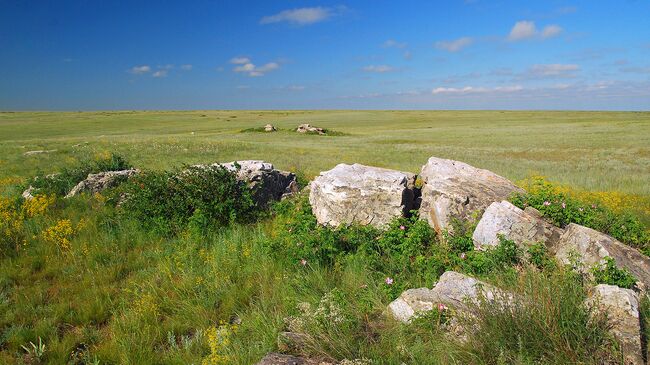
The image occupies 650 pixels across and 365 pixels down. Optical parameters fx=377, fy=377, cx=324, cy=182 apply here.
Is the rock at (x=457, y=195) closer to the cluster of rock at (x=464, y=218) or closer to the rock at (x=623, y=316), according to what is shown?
the cluster of rock at (x=464, y=218)

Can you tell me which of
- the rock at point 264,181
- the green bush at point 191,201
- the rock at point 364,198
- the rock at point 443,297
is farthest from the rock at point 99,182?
the rock at point 443,297

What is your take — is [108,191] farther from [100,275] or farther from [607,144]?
[607,144]

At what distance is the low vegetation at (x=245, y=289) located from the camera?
11.0 feet

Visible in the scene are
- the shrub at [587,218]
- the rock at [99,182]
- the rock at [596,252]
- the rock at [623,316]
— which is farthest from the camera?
the rock at [99,182]

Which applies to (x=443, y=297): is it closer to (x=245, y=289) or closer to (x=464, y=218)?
(x=464, y=218)

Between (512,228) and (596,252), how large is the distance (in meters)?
1.00

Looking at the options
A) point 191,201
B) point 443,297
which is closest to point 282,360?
point 443,297

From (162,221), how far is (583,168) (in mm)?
24168

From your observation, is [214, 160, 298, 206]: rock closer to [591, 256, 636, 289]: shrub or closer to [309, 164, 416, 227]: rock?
[309, 164, 416, 227]: rock

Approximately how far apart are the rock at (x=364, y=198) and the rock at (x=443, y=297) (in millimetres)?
2487

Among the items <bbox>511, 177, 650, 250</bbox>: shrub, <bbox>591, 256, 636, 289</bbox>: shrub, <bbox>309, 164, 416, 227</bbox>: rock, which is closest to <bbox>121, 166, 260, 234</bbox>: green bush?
<bbox>309, 164, 416, 227</bbox>: rock

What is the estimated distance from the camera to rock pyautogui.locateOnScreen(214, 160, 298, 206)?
8.87m

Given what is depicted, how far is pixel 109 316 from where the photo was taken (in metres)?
4.94

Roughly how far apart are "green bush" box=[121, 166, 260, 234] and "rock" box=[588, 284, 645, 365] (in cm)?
598
